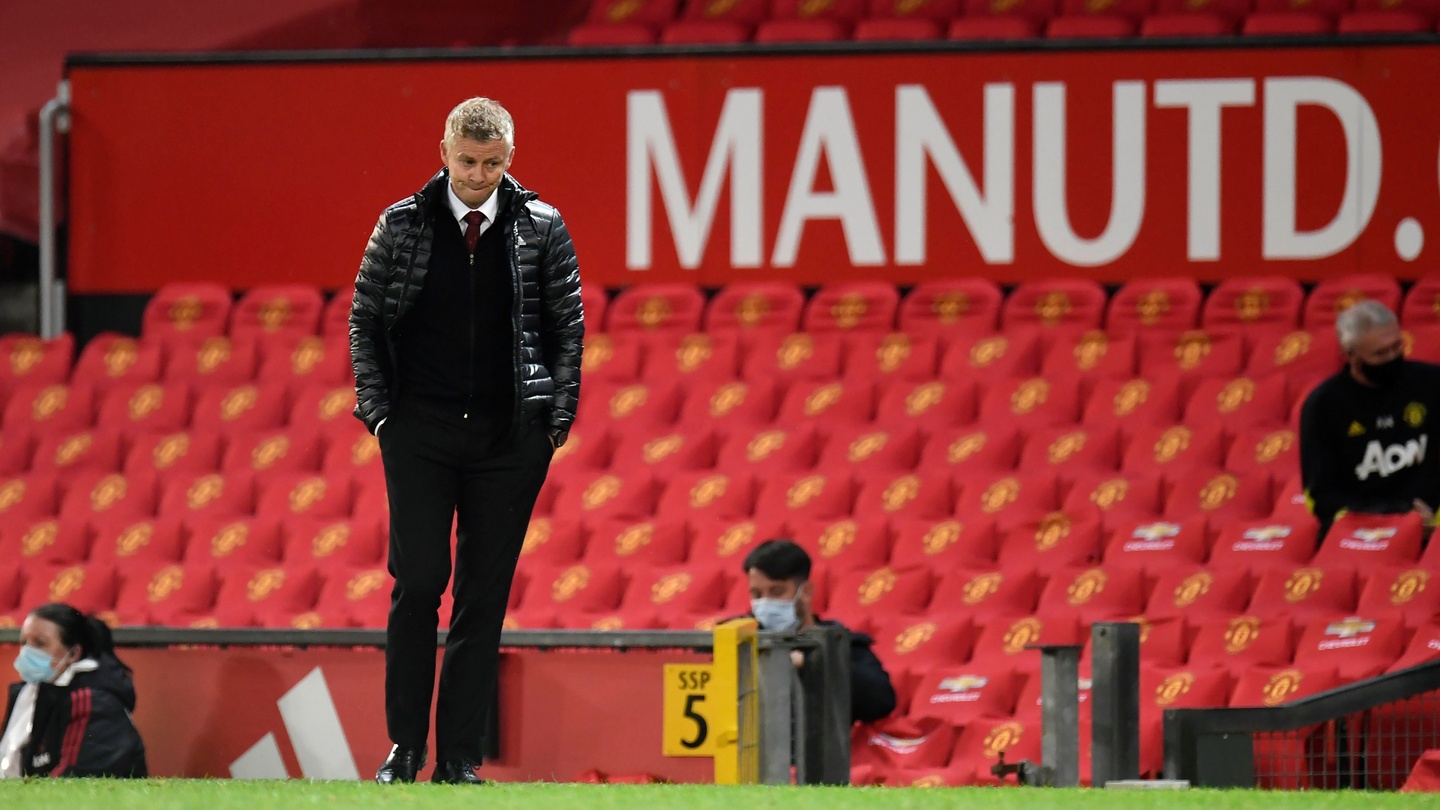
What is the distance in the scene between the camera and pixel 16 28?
8391 mm

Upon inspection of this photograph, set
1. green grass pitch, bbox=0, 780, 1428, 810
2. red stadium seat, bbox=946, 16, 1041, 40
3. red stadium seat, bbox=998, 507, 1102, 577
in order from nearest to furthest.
Result: green grass pitch, bbox=0, 780, 1428, 810 < red stadium seat, bbox=998, 507, 1102, 577 < red stadium seat, bbox=946, 16, 1041, 40

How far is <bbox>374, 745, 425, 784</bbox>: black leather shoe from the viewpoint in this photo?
2875 millimetres

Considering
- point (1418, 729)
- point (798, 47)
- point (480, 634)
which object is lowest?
point (1418, 729)

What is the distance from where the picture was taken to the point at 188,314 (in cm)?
731

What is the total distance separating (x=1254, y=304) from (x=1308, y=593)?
1.80m

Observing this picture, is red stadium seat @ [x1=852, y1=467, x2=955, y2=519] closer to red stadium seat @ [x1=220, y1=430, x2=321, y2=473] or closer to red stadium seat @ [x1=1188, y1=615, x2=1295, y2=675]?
red stadium seat @ [x1=1188, y1=615, x2=1295, y2=675]

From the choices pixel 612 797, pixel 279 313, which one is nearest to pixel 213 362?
pixel 279 313

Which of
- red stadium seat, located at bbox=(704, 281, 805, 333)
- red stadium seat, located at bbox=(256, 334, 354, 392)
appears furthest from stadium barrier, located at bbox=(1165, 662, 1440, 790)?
red stadium seat, located at bbox=(256, 334, 354, 392)

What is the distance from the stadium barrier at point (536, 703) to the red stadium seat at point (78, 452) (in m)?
2.33

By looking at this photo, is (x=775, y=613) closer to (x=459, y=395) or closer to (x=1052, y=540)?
(x=1052, y=540)

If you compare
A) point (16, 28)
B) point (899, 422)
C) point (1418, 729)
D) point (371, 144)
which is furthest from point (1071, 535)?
point (16, 28)

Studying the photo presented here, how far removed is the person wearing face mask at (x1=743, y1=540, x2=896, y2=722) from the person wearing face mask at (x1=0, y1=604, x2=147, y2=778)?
4.46 ft

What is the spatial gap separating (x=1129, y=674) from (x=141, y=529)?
361 centimetres

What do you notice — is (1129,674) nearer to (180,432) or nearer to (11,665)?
(11,665)
